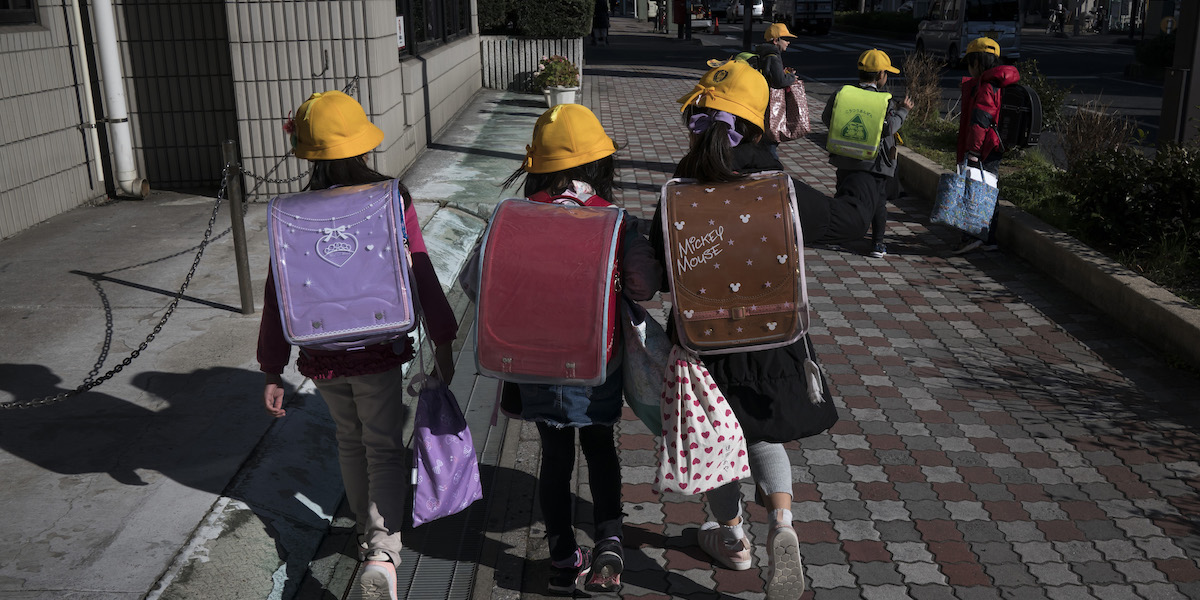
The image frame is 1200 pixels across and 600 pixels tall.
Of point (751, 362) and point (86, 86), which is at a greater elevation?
point (86, 86)

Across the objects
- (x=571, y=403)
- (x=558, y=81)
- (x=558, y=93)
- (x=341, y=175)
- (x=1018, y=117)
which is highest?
(x=341, y=175)

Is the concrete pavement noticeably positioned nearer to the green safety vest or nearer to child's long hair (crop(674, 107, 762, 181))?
the green safety vest

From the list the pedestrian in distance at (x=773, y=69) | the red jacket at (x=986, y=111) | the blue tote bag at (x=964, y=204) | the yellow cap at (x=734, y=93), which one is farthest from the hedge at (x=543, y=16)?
the yellow cap at (x=734, y=93)

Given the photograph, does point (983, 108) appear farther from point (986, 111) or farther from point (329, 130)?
point (329, 130)

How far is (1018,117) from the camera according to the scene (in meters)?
7.50

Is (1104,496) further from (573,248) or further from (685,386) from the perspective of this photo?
(573,248)

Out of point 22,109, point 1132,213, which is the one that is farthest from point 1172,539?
point 22,109

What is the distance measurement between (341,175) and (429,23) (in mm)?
10392

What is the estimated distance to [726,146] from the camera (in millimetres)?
3035

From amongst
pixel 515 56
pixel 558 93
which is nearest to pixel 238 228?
pixel 558 93

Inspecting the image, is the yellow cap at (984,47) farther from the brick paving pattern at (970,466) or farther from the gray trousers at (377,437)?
the gray trousers at (377,437)

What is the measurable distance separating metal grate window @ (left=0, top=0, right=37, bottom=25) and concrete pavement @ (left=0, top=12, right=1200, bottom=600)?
1.77 m

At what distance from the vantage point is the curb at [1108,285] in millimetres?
5578

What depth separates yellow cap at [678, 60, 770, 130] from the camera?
3.05m
